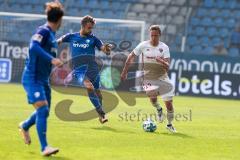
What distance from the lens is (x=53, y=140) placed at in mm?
13406

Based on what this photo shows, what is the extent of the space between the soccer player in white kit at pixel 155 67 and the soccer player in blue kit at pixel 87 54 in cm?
86

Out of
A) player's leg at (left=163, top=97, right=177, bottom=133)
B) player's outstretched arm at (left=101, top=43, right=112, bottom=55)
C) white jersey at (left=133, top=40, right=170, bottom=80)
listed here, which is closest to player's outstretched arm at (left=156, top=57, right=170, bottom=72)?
white jersey at (left=133, top=40, right=170, bottom=80)

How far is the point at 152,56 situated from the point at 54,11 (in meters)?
5.69

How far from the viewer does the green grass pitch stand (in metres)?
12.0

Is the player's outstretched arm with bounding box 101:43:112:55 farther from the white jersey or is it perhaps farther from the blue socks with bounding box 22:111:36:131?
the blue socks with bounding box 22:111:36:131

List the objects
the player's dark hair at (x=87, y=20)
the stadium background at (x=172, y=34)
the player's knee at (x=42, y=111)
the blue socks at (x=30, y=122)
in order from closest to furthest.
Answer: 1. the player's knee at (x=42, y=111)
2. the blue socks at (x=30, y=122)
3. the player's dark hair at (x=87, y=20)
4. the stadium background at (x=172, y=34)

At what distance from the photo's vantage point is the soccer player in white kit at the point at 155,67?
16.3 metres

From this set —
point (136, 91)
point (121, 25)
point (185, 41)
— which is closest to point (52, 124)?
point (136, 91)

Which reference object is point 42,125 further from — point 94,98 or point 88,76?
point 88,76

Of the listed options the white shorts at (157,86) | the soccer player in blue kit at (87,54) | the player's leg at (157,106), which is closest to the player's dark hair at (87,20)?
the soccer player in blue kit at (87,54)

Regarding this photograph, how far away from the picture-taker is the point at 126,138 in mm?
14289

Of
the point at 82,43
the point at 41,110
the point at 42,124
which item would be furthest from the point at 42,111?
the point at 82,43

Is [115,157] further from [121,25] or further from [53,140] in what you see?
[121,25]

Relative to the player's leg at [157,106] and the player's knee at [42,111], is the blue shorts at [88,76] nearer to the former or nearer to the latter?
the player's leg at [157,106]
